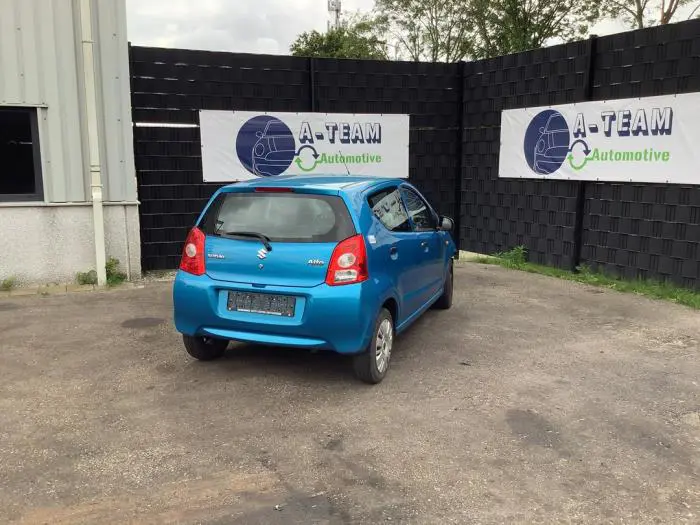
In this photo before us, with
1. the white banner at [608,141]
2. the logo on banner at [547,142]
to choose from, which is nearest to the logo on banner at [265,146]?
the white banner at [608,141]

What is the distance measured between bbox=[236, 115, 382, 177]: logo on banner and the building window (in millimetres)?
2786

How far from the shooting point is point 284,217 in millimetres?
4660

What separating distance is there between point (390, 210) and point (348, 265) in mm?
1090

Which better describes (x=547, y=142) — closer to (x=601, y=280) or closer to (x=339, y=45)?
(x=601, y=280)

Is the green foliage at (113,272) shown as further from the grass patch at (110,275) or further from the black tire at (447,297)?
the black tire at (447,297)

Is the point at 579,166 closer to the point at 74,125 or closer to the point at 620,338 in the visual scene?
the point at 620,338

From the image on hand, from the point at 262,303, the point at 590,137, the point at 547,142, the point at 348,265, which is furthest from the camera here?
the point at 547,142

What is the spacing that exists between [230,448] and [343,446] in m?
0.70

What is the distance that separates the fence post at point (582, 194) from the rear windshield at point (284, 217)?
5.43m

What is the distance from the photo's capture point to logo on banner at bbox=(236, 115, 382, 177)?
9383 millimetres

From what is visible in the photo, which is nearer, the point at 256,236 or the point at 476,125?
the point at 256,236

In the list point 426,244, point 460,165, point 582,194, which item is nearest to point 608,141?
point 582,194

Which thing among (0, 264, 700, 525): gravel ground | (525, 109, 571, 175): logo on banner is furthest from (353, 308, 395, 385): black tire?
(525, 109, 571, 175): logo on banner

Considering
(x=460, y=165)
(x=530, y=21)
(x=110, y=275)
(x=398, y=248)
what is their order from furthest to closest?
(x=530, y=21), (x=460, y=165), (x=110, y=275), (x=398, y=248)
